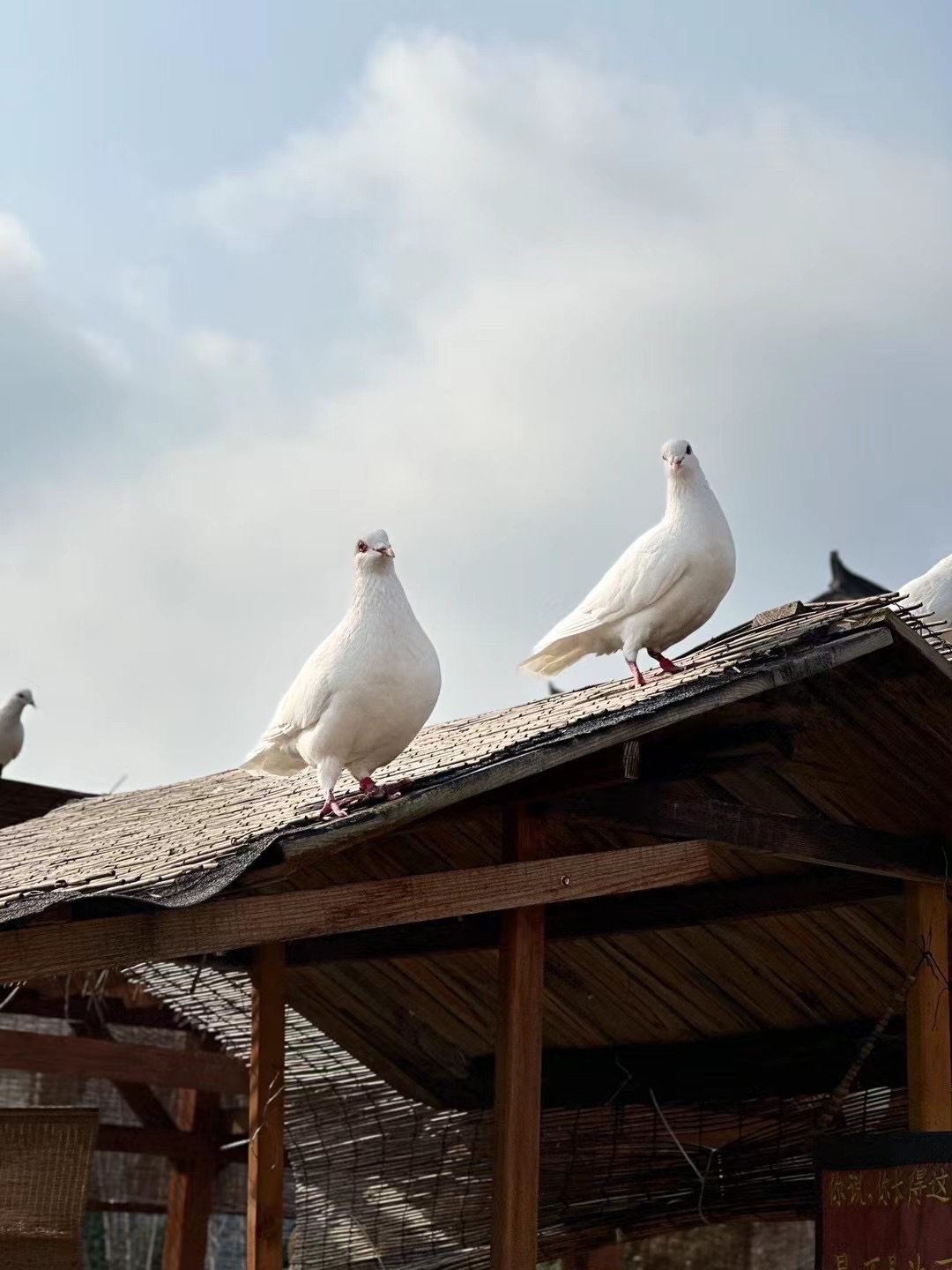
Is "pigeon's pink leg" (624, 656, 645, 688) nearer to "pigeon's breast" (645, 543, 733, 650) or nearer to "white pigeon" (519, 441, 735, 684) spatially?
"white pigeon" (519, 441, 735, 684)

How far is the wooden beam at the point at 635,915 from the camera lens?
650 centimetres

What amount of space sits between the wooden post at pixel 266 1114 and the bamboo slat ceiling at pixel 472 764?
2.23ft

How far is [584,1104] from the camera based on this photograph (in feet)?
25.9

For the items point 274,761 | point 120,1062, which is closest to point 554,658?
point 274,761

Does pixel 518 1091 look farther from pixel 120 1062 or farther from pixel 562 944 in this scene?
pixel 120 1062

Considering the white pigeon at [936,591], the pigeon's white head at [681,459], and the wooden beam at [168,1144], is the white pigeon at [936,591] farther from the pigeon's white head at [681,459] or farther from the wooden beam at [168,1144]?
the wooden beam at [168,1144]

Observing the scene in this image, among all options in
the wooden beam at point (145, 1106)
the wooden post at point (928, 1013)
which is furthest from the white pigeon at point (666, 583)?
the wooden beam at point (145, 1106)

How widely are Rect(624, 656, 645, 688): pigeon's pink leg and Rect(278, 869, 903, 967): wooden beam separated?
1.16 m

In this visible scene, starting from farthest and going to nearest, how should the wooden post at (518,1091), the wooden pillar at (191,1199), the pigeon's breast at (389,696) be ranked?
the wooden pillar at (191,1199), the pigeon's breast at (389,696), the wooden post at (518,1091)

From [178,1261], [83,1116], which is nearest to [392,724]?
[83,1116]

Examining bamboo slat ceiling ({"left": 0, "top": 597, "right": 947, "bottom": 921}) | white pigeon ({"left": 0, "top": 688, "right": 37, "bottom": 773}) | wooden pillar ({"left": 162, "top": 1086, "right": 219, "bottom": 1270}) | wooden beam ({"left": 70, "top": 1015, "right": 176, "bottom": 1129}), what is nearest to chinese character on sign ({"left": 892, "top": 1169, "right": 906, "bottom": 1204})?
bamboo slat ceiling ({"left": 0, "top": 597, "right": 947, "bottom": 921})

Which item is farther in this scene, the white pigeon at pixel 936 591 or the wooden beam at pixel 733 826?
the white pigeon at pixel 936 591

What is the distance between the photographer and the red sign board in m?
4.94

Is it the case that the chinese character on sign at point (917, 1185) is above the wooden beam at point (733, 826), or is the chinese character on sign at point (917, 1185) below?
below
